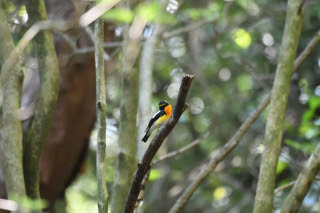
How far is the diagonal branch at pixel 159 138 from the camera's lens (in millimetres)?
2039

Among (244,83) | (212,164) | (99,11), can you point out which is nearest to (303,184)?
(212,164)

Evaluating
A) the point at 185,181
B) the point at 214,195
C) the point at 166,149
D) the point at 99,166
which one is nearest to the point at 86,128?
the point at 166,149

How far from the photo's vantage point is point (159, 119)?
14.6 ft

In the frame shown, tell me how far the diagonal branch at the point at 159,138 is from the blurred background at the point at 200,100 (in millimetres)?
2264

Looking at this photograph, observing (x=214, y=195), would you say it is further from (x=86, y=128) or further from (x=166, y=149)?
(x=86, y=128)

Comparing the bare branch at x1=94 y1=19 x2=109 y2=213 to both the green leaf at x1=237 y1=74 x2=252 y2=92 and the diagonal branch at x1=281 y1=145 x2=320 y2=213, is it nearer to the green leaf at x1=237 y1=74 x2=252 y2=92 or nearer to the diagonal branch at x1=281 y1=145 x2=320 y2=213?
the diagonal branch at x1=281 y1=145 x2=320 y2=213

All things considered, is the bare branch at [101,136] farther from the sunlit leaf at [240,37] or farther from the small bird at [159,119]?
the sunlit leaf at [240,37]

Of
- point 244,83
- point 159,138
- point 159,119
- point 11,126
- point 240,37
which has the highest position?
point 244,83

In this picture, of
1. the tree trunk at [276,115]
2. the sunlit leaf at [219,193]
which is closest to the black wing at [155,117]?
the tree trunk at [276,115]

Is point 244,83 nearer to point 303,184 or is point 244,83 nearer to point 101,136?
point 303,184

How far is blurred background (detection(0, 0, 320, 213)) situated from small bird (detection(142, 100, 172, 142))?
1.39ft

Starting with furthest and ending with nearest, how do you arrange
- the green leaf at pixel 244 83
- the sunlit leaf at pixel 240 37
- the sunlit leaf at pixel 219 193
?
the green leaf at pixel 244 83
the sunlit leaf at pixel 219 193
the sunlit leaf at pixel 240 37

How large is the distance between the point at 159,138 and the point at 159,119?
220 centimetres

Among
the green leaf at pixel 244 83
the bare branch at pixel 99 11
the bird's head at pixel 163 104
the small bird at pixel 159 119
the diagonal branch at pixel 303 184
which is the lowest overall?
the diagonal branch at pixel 303 184
